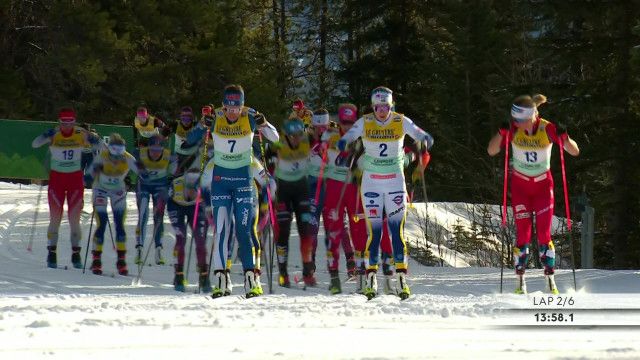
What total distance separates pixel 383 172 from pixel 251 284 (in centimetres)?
192

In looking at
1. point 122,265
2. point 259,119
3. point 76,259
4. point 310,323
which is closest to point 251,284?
point 259,119

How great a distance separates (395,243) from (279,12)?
4396 centimetres

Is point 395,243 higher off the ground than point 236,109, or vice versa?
point 236,109

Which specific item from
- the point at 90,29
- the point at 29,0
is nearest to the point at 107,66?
the point at 90,29

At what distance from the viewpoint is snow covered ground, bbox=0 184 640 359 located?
7266mm

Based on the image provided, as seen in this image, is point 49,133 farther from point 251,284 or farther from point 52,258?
point 251,284

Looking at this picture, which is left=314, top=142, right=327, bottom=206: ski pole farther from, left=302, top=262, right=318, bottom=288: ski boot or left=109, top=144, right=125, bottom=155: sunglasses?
left=109, top=144, right=125, bottom=155: sunglasses

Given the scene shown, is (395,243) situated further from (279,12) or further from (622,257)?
(279,12)

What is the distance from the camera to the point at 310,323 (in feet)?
29.7

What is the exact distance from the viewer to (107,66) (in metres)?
35.7

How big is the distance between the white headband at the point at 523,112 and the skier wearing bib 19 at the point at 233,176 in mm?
3124

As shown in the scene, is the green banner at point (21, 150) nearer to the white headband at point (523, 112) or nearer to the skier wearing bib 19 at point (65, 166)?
the skier wearing bib 19 at point (65, 166)

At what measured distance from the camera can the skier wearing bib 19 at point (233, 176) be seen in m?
11.8

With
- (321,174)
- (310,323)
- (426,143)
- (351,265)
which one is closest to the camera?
(310,323)
